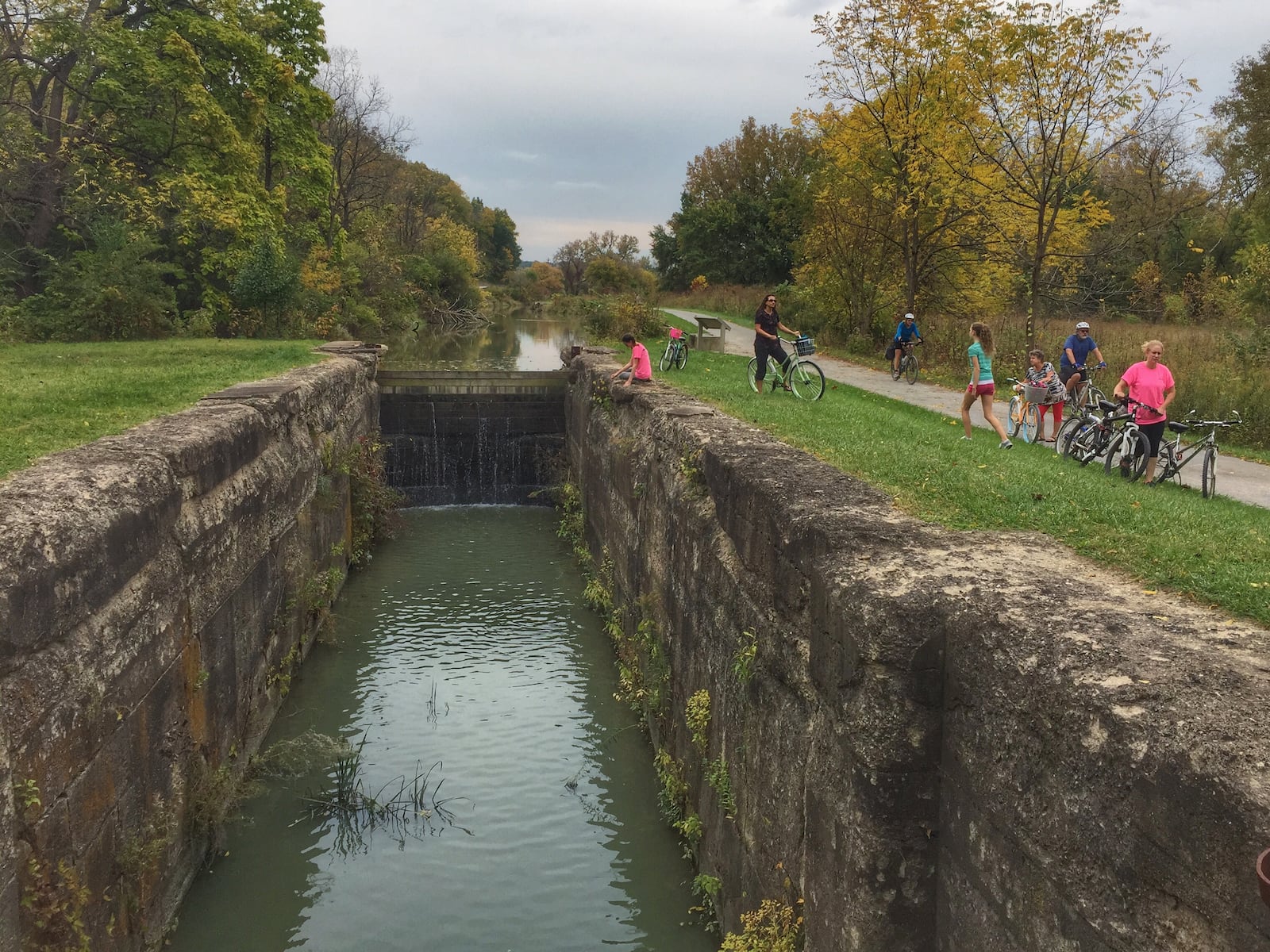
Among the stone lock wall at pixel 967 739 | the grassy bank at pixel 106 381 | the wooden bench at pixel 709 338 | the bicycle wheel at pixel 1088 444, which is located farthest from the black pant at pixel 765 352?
the wooden bench at pixel 709 338

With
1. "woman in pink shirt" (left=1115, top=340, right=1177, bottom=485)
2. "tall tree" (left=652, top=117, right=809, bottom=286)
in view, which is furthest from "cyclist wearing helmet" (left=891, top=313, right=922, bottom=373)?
"tall tree" (left=652, top=117, right=809, bottom=286)

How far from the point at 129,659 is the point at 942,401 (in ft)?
42.0

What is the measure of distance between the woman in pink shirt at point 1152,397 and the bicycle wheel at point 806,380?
4646 mm

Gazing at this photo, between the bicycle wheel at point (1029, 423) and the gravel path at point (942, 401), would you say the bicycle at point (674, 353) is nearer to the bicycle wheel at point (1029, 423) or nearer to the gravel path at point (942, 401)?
the gravel path at point (942, 401)

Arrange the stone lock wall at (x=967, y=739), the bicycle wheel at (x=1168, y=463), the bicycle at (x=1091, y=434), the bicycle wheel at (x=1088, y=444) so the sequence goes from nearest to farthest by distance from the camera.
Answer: the stone lock wall at (x=967, y=739) → the bicycle wheel at (x=1168, y=463) → the bicycle at (x=1091, y=434) → the bicycle wheel at (x=1088, y=444)

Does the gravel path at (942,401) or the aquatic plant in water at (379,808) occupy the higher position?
the gravel path at (942,401)

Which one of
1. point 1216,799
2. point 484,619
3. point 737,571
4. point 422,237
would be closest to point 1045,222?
point 484,619

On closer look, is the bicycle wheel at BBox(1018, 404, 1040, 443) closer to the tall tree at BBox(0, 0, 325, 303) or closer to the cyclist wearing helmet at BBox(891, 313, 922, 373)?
the cyclist wearing helmet at BBox(891, 313, 922, 373)

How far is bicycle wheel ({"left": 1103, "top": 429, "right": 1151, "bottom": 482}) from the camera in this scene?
8141 mm

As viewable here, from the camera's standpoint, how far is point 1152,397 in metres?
8.16

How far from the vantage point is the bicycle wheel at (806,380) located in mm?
12602

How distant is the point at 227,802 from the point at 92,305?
16.1m

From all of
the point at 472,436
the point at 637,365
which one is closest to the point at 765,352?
the point at 637,365

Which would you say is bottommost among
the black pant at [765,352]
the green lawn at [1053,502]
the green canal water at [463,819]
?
the green canal water at [463,819]
